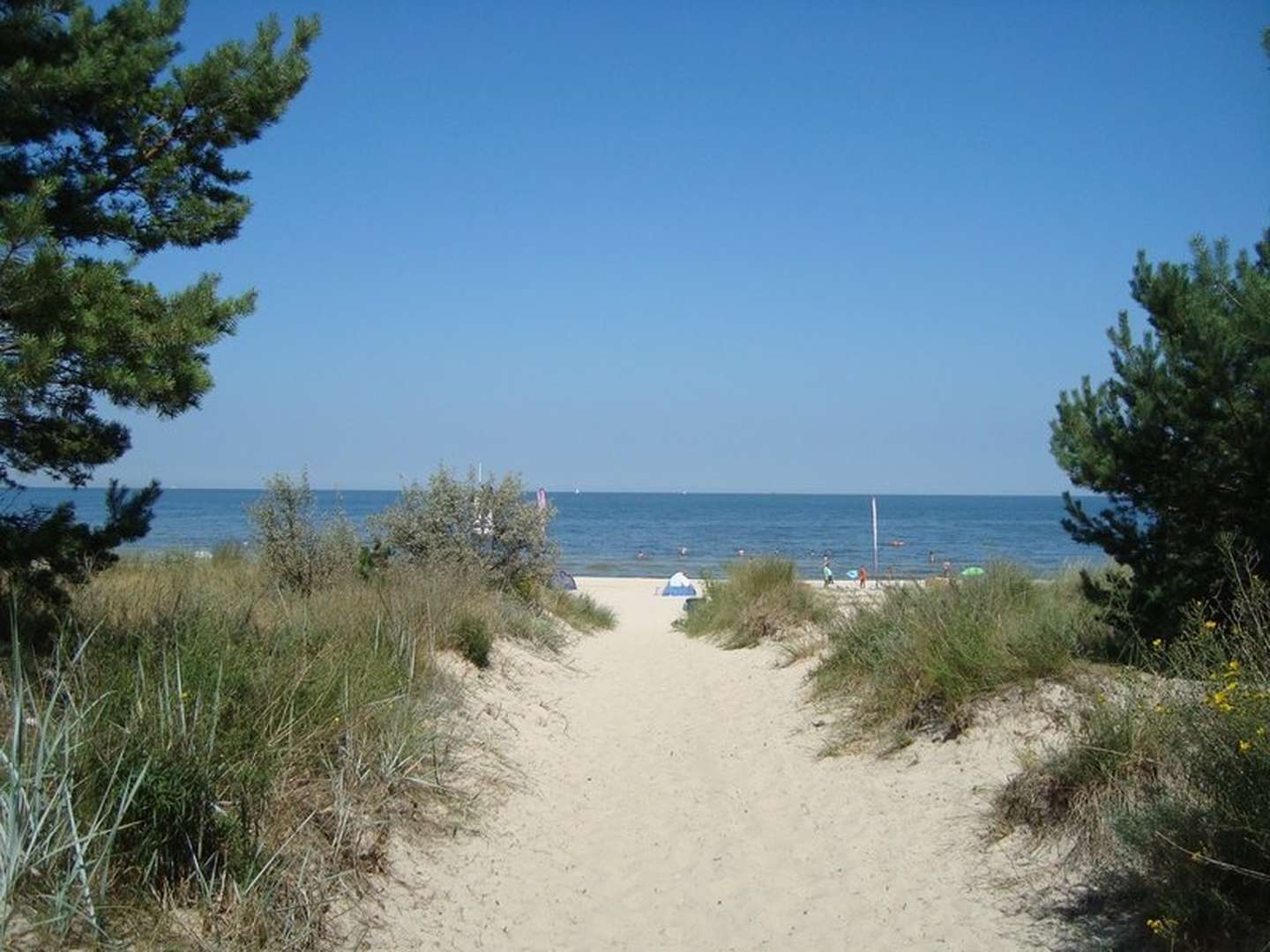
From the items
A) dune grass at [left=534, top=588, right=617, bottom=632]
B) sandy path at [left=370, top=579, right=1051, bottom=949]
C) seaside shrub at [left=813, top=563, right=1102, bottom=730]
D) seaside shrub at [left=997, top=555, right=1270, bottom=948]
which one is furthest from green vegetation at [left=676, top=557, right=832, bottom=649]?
seaside shrub at [left=997, top=555, right=1270, bottom=948]

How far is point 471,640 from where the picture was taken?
12445 mm

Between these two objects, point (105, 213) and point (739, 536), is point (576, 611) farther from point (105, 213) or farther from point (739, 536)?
point (739, 536)

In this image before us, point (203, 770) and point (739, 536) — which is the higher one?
point (203, 770)

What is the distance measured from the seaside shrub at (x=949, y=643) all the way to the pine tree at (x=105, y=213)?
635 centimetres

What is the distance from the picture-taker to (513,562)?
20828 mm

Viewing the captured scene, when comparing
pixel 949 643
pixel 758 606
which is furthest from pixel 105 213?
pixel 758 606

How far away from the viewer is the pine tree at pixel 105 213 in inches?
253

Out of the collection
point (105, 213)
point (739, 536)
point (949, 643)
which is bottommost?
point (739, 536)

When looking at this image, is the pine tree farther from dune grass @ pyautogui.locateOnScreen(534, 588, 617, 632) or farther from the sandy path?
dune grass @ pyautogui.locateOnScreen(534, 588, 617, 632)

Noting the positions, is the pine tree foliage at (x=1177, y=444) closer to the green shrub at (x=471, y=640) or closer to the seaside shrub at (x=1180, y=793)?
the seaside shrub at (x=1180, y=793)

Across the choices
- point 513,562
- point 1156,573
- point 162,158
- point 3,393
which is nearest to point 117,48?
point 162,158

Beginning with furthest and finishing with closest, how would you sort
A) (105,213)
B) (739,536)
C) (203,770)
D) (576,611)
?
(739,536)
(576,611)
(105,213)
(203,770)

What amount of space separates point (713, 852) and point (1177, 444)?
17.5 feet

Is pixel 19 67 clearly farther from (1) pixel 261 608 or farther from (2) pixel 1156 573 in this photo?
(2) pixel 1156 573
